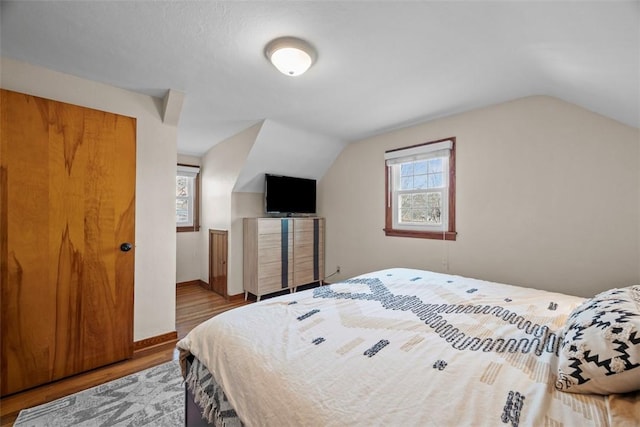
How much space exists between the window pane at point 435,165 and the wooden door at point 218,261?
290cm

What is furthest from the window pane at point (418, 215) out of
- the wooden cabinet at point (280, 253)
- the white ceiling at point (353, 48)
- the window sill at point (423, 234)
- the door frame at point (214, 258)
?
the door frame at point (214, 258)

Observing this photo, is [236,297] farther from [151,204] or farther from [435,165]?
[435,165]

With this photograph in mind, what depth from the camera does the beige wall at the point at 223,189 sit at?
3.54 metres

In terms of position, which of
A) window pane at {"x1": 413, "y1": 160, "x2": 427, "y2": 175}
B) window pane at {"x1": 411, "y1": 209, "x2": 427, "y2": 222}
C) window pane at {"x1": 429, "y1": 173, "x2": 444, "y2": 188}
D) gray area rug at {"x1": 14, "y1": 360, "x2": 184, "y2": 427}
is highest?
window pane at {"x1": 413, "y1": 160, "x2": 427, "y2": 175}

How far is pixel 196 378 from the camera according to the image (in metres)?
1.25

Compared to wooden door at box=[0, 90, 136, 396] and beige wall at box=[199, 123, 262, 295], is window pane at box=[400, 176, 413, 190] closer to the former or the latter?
beige wall at box=[199, 123, 262, 295]

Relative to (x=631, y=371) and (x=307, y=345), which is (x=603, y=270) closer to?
(x=631, y=371)

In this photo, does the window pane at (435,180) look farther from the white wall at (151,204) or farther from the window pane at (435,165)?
the white wall at (151,204)

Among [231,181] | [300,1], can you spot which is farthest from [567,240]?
[231,181]

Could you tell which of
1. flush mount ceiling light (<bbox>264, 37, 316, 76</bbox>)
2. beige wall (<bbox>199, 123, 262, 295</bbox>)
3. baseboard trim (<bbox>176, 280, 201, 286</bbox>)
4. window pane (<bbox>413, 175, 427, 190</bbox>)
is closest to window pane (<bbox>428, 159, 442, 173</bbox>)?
window pane (<bbox>413, 175, 427, 190</bbox>)

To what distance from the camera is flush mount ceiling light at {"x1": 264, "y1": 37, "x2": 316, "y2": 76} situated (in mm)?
1661

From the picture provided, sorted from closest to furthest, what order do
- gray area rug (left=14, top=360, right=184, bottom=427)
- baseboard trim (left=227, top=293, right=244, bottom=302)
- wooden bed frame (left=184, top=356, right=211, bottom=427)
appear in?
1. wooden bed frame (left=184, top=356, right=211, bottom=427)
2. gray area rug (left=14, top=360, right=184, bottom=427)
3. baseboard trim (left=227, top=293, right=244, bottom=302)

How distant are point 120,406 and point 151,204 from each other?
153 cm

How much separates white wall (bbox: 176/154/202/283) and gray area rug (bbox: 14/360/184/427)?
2646 mm
